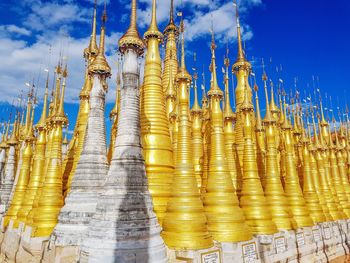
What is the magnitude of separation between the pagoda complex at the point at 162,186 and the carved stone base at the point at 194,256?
0.14 ft

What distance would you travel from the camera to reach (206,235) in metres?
13.0

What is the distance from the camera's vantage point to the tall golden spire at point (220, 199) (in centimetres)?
1422

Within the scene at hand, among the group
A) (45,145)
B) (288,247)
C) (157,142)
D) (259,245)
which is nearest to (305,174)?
(288,247)

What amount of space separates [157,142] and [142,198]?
5938 millimetres

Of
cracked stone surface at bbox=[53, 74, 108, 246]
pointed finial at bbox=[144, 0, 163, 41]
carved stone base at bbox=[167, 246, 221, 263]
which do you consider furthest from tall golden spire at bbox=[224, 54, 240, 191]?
cracked stone surface at bbox=[53, 74, 108, 246]

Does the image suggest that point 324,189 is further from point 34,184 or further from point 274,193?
point 34,184

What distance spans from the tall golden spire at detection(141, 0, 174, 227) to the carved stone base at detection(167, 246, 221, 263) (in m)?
2.40

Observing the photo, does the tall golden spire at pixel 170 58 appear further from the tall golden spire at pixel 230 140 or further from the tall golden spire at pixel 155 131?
the tall golden spire at pixel 230 140

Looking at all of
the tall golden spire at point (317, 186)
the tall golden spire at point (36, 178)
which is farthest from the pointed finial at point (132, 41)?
the tall golden spire at point (317, 186)

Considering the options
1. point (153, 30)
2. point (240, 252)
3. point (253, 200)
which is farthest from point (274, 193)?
point (153, 30)

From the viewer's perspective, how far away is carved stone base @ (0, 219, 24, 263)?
64.9 ft

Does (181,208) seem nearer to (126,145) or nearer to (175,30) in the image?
(126,145)

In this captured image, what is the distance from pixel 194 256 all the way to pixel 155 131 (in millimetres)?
7184

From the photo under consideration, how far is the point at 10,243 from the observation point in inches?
831
